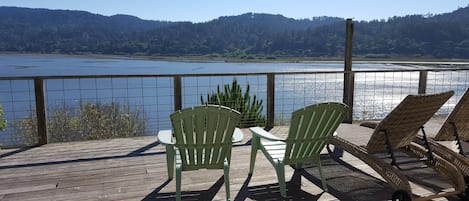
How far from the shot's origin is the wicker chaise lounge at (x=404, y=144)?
275 centimetres

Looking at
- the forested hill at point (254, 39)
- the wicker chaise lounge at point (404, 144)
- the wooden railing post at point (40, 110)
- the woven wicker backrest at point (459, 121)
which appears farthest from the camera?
the forested hill at point (254, 39)

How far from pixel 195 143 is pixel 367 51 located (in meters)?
18.5

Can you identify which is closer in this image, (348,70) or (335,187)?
(335,187)

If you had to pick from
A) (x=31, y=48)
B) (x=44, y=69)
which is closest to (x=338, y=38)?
(x=44, y=69)

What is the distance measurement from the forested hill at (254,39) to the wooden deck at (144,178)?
591 inches

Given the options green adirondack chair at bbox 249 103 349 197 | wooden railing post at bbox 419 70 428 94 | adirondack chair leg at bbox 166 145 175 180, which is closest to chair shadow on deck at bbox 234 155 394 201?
green adirondack chair at bbox 249 103 349 197

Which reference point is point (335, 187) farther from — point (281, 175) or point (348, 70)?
point (348, 70)

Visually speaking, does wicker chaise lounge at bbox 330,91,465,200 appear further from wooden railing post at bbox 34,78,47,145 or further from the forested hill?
the forested hill

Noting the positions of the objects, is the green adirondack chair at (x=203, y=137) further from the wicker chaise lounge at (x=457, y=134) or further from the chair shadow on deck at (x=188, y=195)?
the wicker chaise lounge at (x=457, y=134)

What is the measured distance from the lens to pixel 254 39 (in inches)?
1129

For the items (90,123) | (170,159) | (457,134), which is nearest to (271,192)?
(170,159)

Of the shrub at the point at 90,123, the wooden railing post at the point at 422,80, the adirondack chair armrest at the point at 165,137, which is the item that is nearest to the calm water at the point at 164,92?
the shrub at the point at 90,123

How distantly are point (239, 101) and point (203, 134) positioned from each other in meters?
3.73

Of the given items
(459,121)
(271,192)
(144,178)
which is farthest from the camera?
(144,178)
